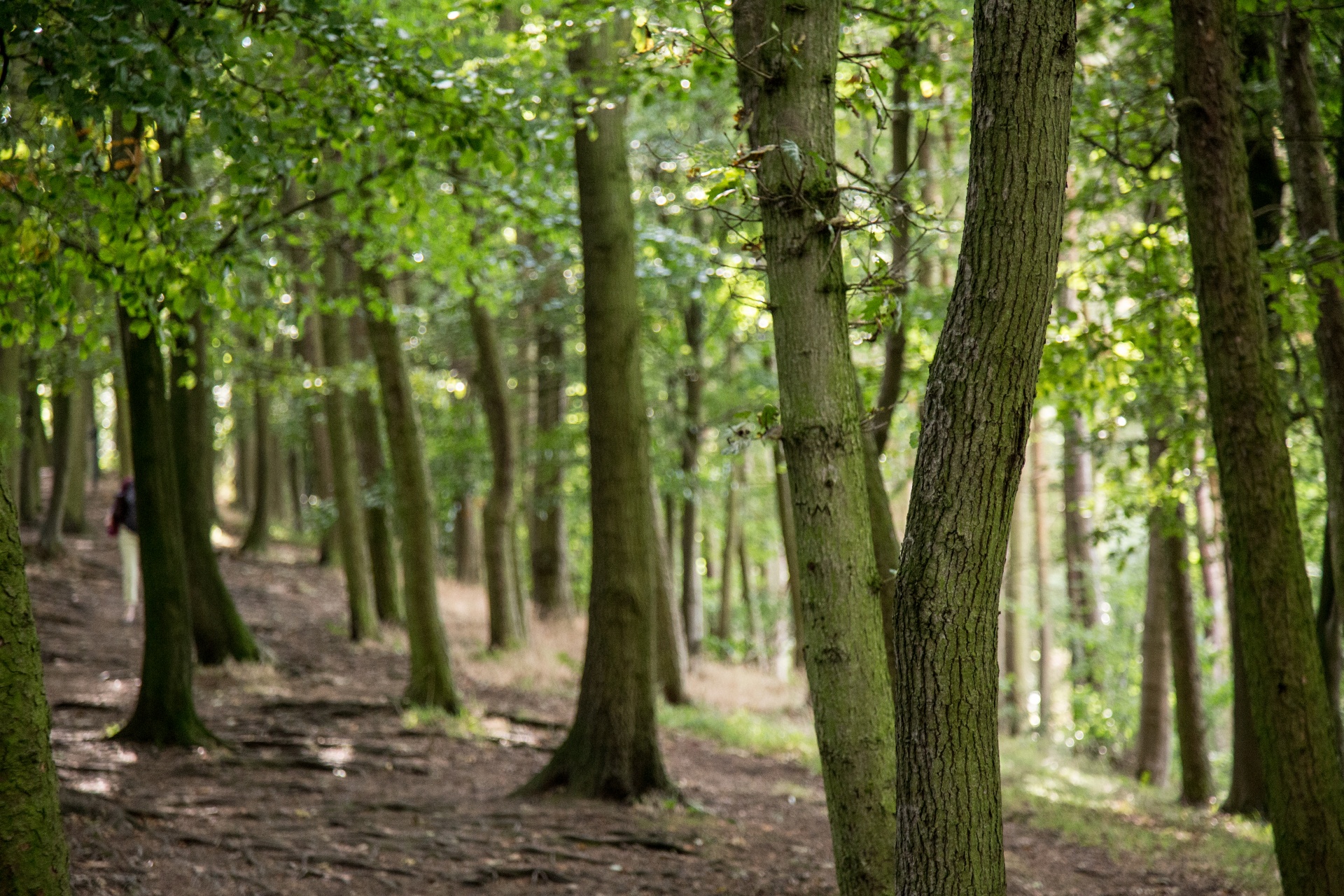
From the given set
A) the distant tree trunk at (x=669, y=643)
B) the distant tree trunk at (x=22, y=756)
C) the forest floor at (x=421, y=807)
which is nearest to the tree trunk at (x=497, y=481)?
the forest floor at (x=421, y=807)

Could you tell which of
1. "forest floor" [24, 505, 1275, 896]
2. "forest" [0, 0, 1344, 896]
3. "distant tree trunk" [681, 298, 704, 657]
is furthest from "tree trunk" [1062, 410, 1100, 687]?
"distant tree trunk" [681, 298, 704, 657]

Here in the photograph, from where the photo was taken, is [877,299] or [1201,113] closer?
[877,299]

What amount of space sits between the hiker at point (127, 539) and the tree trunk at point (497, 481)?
4440mm

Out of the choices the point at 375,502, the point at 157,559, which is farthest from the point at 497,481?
the point at 157,559

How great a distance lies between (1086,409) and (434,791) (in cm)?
625

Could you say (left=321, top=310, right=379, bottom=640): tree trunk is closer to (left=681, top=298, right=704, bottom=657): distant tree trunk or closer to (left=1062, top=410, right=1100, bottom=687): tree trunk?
(left=681, top=298, right=704, bottom=657): distant tree trunk

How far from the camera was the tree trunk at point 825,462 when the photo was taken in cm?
402

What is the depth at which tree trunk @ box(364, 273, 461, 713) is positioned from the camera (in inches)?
411

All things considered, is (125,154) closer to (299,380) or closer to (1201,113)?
(1201,113)

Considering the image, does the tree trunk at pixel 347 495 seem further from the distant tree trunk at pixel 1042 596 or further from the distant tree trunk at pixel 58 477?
the distant tree trunk at pixel 1042 596

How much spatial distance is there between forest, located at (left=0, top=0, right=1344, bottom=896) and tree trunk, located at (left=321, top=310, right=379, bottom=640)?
0.22ft

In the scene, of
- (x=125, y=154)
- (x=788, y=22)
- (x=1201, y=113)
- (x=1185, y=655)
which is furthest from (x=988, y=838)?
(x=1185, y=655)

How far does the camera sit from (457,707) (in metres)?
10.7

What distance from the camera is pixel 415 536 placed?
10500 mm
